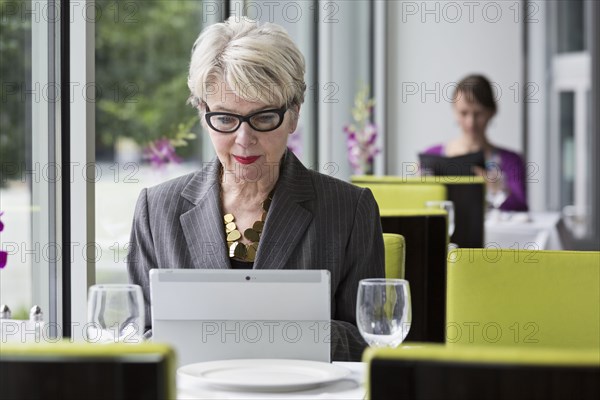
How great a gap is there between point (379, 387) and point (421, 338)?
2346 mm

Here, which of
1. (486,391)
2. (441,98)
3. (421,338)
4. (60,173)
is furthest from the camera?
(441,98)

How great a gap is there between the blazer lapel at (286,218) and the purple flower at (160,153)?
4.36 feet

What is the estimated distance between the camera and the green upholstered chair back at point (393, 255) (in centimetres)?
279

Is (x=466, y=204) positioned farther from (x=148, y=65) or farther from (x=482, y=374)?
(x=482, y=374)

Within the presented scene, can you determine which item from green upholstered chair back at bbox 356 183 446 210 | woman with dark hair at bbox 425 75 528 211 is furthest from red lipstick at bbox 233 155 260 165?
woman with dark hair at bbox 425 75 528 211

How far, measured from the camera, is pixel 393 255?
9.20 ft

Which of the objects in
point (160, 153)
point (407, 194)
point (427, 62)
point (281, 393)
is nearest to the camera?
point (281, 393)

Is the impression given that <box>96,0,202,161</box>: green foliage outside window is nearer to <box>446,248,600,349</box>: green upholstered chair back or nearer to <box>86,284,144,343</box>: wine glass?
<box>446,248,600,349</box>: green upholstered chair back

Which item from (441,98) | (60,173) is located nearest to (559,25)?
(441,98)

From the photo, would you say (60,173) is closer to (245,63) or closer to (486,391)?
(245,63)

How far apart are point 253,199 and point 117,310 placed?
810mm

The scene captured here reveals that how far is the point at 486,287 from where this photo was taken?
7.63ft

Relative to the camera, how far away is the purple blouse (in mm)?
6375

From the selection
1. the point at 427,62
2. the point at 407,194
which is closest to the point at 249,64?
the point at 407,194
